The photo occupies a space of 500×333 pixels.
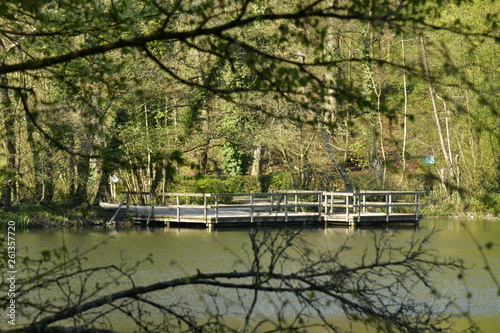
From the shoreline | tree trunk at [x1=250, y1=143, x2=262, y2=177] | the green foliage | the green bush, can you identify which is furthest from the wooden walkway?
tree trunk at [x1=250, y1=143, x2=262, y2=177]

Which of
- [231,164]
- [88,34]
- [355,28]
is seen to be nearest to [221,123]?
[231,164]

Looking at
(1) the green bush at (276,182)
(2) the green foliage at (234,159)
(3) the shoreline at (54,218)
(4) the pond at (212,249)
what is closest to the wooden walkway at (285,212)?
(3) the shoreline at (54,218)

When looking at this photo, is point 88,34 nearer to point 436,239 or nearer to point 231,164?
point 436,239

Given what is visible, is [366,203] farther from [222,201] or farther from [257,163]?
[257,163]

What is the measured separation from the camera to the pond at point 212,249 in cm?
952

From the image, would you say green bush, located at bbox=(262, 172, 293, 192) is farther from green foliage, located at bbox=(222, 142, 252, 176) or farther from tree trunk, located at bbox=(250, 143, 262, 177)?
tree trunk, located at bbox=(250, 143, 262, 177)

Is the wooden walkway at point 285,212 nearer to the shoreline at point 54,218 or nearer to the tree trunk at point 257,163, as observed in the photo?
the shoreline at point 54,218

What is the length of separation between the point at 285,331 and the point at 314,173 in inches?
726

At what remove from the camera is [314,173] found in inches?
899

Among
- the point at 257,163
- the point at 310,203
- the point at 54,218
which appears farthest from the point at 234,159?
the point at 54,218

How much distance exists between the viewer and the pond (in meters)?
9.52

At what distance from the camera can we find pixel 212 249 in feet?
47.0

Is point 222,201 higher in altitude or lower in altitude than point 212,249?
higher

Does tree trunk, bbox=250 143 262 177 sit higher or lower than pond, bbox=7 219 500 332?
higher
